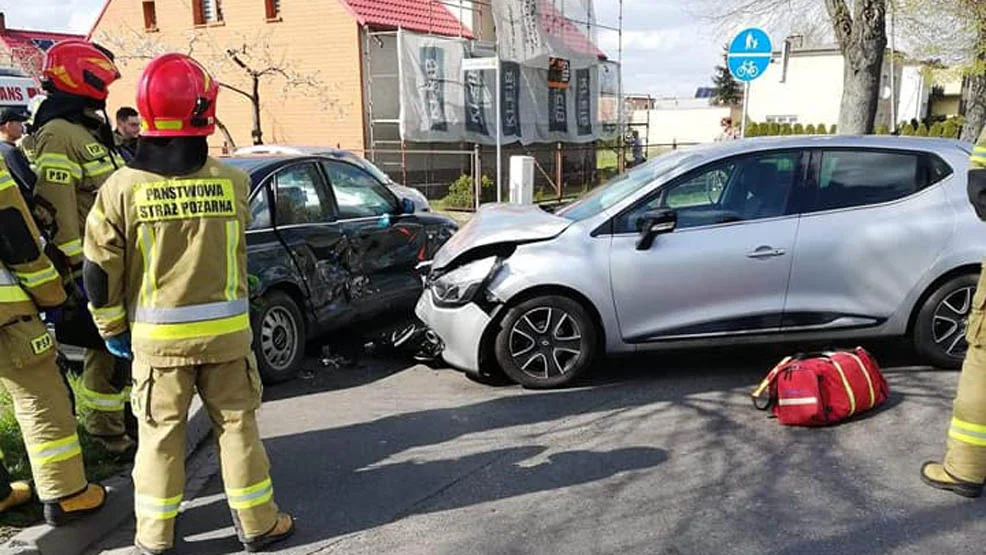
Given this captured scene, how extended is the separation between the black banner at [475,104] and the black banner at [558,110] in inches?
140

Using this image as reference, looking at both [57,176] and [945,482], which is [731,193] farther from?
[57,176]

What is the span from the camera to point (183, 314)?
3.23 metres

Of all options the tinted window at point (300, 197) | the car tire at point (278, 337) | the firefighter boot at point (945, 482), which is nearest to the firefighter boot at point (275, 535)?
the car tire at point (278, 337)

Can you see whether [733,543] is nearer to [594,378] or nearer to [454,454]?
[454,454]

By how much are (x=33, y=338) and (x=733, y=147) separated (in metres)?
4.44

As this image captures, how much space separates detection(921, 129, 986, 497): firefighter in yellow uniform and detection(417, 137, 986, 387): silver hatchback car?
155cm

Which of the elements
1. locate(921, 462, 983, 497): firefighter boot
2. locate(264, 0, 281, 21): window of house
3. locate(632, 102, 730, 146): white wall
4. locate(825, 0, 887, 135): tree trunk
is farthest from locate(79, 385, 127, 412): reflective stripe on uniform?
locate(632, 102, 730, 146): white wall

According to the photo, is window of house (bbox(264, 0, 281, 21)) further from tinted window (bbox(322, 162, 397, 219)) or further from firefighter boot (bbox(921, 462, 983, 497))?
firefighter boot (bbox(921, 462, 983, 497))

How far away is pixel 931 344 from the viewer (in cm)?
539

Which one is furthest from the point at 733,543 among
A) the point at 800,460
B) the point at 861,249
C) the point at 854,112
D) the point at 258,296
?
the point at 854,112

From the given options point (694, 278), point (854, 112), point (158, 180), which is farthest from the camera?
point (854, 112)

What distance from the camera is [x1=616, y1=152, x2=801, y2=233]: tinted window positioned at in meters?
5.38

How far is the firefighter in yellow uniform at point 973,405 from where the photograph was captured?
12.1ft

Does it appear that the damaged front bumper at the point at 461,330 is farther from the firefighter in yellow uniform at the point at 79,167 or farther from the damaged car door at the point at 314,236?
the firefighter in yellow uniform at the point at 79,167
